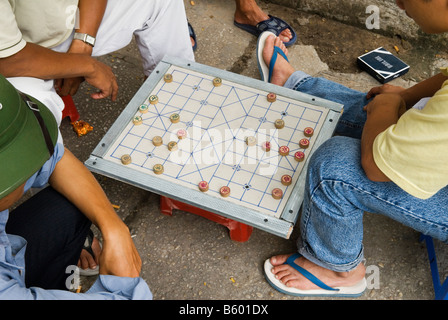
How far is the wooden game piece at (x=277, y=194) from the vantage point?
1.46 metres

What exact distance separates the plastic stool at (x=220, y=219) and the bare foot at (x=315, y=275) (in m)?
0.19

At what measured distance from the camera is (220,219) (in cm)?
170

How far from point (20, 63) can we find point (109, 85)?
1.17 feet

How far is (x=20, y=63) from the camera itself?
1469 mm

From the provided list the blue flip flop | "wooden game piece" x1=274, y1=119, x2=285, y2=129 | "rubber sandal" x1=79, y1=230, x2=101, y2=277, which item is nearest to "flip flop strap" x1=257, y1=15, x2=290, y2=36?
the blue flip flop

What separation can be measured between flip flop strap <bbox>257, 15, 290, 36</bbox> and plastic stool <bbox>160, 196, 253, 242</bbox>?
A: 47.0 inches

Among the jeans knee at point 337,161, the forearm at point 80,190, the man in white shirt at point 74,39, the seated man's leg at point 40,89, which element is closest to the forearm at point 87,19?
the man in white shirt at point 74,39

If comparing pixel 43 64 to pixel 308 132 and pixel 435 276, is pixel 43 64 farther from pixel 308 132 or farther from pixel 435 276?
pixel 435 276

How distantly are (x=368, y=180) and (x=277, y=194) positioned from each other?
32cm

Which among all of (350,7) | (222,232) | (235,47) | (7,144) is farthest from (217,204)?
(350,7)

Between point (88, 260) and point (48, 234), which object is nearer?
point (48, 234)

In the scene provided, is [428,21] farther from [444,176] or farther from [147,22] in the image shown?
[147,22]

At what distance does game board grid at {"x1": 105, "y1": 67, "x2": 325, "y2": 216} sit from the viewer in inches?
59.6

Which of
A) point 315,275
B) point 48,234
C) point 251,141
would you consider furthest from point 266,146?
point 48,234
